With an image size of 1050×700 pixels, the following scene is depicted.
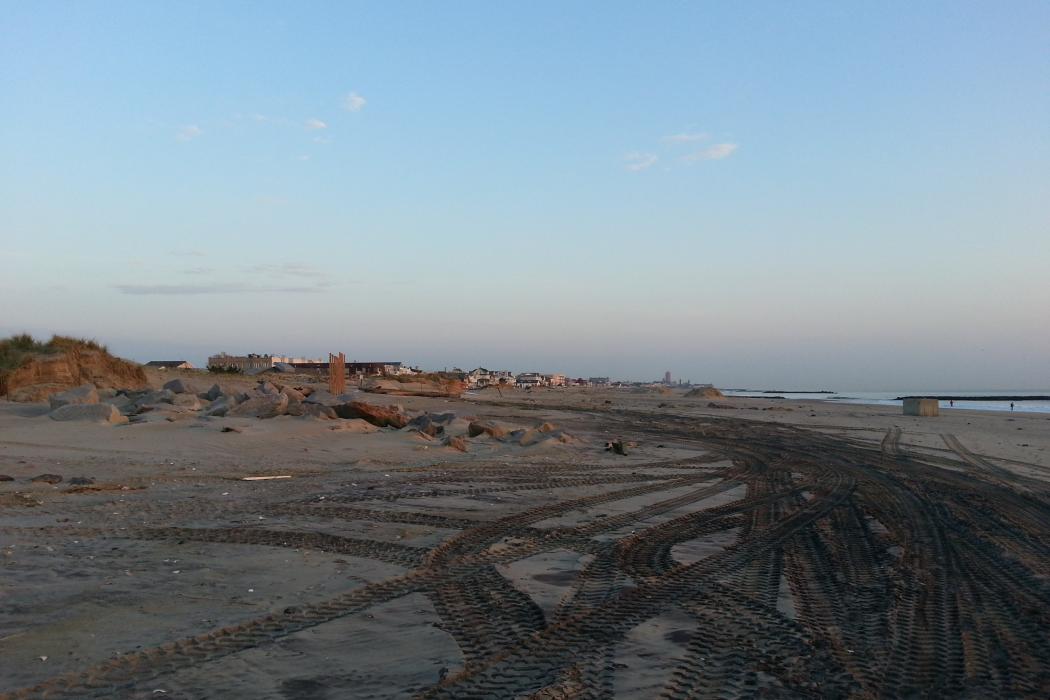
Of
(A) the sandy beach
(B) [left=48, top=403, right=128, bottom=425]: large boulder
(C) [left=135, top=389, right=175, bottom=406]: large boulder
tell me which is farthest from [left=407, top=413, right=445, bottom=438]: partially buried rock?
(C) [left=135, top=389, right=175, bottom=406]: large boulder

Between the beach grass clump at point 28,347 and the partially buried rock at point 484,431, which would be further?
the beach grass clump at point 28,347

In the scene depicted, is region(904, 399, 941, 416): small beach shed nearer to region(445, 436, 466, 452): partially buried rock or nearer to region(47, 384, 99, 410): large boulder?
region(445, 436, 466, 452): partially buried rock

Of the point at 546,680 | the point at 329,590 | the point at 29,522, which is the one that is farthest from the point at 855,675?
the point at 29,522

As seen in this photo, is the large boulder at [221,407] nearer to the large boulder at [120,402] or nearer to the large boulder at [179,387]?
the large boulder at [120,402]

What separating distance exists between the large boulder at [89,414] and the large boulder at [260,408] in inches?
86.2

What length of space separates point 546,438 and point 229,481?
8.00 m

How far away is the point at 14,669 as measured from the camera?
12.1 feet

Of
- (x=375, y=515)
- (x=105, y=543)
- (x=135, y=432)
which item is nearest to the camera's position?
(x=105, y=543)

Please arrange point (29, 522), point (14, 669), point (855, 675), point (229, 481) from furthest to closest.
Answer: point (229, 481) → point (29, 522) → point (855, 675) → point (14, 669)

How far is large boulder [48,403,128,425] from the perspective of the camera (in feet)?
48.7

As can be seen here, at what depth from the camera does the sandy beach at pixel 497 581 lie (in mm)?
3891

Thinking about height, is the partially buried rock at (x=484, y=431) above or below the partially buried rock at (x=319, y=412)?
below

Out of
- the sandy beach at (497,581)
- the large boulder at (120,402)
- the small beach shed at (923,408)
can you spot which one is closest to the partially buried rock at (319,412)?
the sandy beach at (497,581)

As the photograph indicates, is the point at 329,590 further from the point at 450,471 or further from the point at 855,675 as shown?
the point at 450,471
